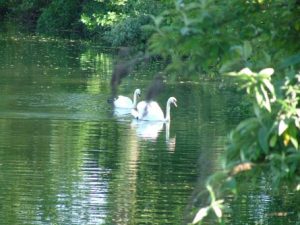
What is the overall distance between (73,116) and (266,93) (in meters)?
19.1

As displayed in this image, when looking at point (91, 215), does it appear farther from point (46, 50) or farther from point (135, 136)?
point (46, 50)

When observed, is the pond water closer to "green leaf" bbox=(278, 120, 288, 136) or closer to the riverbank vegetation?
the riverbank vegetation

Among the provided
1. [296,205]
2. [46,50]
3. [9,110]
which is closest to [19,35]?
[46,50]

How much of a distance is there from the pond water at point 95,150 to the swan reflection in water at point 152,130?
0.03m

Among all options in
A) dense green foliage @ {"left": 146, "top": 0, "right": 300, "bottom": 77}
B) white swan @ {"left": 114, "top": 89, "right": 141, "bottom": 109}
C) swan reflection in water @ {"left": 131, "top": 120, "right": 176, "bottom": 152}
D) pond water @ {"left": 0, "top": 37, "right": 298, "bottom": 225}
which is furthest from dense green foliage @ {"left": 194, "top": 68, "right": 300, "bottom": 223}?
white swan @ {"left": 114, "top": 89, "right": 141, "bottom": 109}

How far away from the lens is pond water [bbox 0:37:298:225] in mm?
12867

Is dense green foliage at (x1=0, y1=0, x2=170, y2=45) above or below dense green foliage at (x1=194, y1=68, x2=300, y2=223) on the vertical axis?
above

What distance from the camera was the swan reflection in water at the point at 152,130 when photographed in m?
20.2

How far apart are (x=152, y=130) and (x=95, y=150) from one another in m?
4.29

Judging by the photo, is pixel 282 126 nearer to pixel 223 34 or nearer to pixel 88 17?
pixel 223 34

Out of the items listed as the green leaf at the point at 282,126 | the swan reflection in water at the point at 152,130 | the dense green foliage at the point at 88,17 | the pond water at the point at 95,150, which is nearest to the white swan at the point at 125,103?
the pond water at the point at 95,150

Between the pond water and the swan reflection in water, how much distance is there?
1.1 inches

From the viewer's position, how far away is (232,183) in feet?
11.6

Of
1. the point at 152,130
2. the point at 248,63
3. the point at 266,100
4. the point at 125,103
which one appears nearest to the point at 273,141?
the point at 266,100
